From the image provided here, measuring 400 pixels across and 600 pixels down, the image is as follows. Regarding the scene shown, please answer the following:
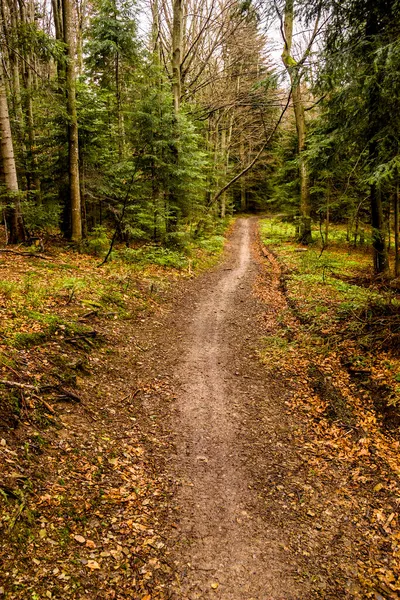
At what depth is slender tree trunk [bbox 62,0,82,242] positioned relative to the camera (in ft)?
35.8

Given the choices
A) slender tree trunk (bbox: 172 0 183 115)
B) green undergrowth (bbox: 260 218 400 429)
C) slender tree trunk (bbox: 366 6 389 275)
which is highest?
slender tree trunk (bbox: 172 0 183 115)

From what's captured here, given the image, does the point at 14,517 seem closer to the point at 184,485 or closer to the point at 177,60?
the point at 184,485

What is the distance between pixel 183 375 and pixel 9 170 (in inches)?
332

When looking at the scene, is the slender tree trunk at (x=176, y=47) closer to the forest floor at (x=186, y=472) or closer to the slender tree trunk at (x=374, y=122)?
the slender tree trunk at (x=374, y=122)

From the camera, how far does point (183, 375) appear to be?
7.18m

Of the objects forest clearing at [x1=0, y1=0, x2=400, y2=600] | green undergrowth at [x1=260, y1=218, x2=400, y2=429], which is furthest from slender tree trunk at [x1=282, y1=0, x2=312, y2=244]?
green undergrowth at [x1=260, y1=218, x2=400, y2=429]

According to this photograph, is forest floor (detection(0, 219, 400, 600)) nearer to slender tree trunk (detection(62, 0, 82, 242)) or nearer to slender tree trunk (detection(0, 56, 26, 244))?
slender tree trunk (detection(0, 56, 26, 244))

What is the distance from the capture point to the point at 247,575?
3.51 metres

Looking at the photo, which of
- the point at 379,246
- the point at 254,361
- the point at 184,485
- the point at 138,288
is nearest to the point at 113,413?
the point at 184,485

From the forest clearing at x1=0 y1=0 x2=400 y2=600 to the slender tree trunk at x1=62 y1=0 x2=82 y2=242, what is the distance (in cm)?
7

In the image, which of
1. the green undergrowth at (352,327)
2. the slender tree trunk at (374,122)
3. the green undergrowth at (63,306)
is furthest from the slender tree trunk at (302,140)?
the green undergrowth at (63,306)

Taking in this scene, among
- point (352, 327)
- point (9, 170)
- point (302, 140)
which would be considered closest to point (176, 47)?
point (302, 140)

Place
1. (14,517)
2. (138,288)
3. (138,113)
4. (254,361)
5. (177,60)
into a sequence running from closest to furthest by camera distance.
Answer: (14,517) < (254,361) < (138,288) < (138,113) < (177,60)

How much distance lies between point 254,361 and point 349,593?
15.8 feet
